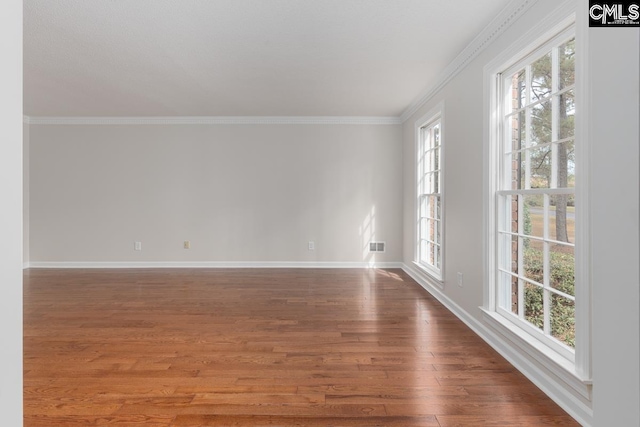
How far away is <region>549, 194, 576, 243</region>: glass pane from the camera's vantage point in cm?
220

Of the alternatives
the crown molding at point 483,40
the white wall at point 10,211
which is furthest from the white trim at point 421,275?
the white wall at point 10,211

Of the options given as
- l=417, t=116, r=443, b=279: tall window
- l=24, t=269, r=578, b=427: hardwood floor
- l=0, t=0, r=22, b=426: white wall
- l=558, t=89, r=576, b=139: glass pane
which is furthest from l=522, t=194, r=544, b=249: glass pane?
l=0, t=0, r=22, b=426: white wall

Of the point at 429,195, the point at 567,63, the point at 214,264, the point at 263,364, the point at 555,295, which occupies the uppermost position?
the point at 567,63

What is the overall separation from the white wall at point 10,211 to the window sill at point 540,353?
235cm

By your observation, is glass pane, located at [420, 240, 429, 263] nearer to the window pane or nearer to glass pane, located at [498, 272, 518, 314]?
glass pane, located at [498, 272, 518, 314]

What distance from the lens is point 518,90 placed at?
283 centimetres

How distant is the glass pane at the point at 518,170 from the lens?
2783 millimetres

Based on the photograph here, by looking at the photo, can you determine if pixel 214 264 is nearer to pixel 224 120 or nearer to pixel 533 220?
pixel 224 120

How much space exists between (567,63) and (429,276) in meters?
3.04

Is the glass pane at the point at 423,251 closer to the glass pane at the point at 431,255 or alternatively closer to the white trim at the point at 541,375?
the glass pane at the point at 431,255

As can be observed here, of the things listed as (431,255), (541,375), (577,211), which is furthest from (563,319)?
(431,255)

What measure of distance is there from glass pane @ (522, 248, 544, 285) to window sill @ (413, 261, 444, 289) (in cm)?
158

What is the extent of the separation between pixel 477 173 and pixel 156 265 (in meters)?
5.40

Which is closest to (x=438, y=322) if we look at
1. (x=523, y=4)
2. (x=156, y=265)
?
(x=523, y=4)
